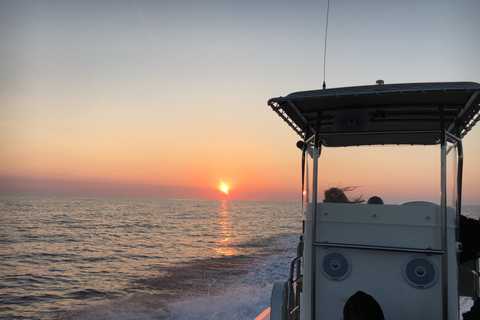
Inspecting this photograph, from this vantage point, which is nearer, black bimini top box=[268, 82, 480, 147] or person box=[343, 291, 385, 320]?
person box=[343, 291, 385, 320]

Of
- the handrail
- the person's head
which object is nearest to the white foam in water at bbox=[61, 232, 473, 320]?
the person's head

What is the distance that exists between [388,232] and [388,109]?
55.2 inches

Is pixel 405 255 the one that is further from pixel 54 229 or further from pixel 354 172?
pixel 54 229

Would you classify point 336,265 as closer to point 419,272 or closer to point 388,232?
point 388,232

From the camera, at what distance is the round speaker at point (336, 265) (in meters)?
3.59

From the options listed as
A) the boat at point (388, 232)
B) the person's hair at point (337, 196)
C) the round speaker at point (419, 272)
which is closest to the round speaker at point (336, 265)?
the boat at point (388, 232)

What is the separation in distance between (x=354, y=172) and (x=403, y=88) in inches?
54.6

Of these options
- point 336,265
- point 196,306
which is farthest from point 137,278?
point 336,265

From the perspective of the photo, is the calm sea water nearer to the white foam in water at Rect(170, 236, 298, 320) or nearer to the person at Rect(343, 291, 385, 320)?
the white foam in water at Rect(170, 236, 298, 320)

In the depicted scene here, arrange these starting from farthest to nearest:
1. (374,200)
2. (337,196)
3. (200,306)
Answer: (200,306)
(337,196)
(374,200)

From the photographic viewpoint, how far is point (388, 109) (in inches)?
160

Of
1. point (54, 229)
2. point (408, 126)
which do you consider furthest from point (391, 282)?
point (54, 229)

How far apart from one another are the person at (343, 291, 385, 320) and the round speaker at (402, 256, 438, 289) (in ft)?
2.53

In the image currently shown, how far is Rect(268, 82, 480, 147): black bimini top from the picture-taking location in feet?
11.2
